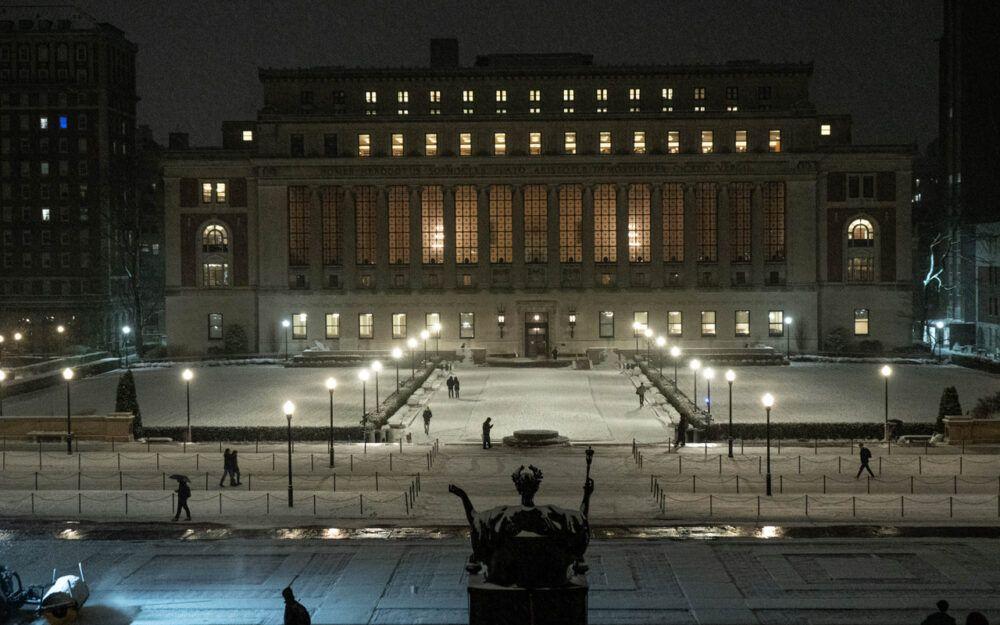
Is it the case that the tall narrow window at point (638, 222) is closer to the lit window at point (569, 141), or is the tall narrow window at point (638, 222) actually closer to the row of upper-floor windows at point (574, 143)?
the row of upper-floor windows at point (574, 143)

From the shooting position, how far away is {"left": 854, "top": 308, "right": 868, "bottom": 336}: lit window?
282 feet

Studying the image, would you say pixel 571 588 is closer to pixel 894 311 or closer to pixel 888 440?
pixel 888 440

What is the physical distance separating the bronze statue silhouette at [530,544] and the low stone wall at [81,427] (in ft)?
121

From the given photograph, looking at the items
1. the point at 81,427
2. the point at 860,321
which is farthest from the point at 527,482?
the point at 860,321

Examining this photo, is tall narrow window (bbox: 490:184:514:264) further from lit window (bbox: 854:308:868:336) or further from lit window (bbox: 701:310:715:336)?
lit window (bbox: 854:308:868:336)

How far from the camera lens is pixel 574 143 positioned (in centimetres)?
8625

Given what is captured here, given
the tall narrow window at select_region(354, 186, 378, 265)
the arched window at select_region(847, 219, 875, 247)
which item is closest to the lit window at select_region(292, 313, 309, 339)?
the tall narrow window at select_region(354, 186, 378, 265)

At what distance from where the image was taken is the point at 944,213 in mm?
107188

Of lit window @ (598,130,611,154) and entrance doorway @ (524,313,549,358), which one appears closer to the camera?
entrance doorway @ (524,313,549,358)

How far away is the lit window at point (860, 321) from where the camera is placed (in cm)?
8594

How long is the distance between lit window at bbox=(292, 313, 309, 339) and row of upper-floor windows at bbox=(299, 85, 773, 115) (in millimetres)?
19366

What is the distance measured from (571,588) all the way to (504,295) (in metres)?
76.3

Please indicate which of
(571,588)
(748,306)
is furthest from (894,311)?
(571,588)

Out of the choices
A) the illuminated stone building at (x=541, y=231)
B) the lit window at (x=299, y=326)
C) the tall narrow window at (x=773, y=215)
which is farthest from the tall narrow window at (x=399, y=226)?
the tall narrow window at (x=773, y=215)
